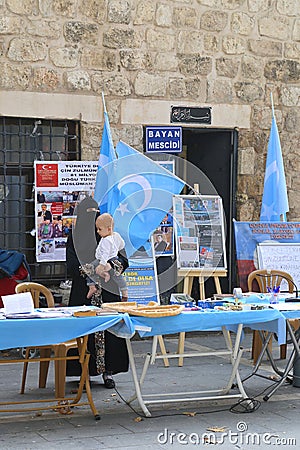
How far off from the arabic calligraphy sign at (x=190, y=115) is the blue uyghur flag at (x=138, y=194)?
154 cm

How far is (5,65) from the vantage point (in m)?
8.48

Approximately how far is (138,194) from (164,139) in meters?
2.00

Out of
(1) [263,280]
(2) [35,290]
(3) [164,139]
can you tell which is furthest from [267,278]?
(2) [35,290]

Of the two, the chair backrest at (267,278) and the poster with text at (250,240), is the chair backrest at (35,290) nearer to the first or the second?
the chair backrest at (267,278)

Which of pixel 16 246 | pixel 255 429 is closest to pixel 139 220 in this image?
pixel 16 246

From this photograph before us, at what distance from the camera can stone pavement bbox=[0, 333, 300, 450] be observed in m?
5.32

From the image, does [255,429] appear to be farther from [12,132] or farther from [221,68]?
[221,68]

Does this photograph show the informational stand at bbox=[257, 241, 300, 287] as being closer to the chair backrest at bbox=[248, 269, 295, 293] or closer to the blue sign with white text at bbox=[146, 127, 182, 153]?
the chair backrest at bbox=[248, 269, 295, 293]

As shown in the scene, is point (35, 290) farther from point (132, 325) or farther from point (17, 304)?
point (132, 325)

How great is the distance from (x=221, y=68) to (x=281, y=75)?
2.55 ft

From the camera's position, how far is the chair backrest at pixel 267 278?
25.3 feet

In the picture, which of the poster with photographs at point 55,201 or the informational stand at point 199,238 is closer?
the informational stand at point 199,238

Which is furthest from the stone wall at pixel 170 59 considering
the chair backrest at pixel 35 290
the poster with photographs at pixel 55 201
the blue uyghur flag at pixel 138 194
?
the chair backrest at pixel 35 290

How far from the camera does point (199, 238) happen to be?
27.6 ft
